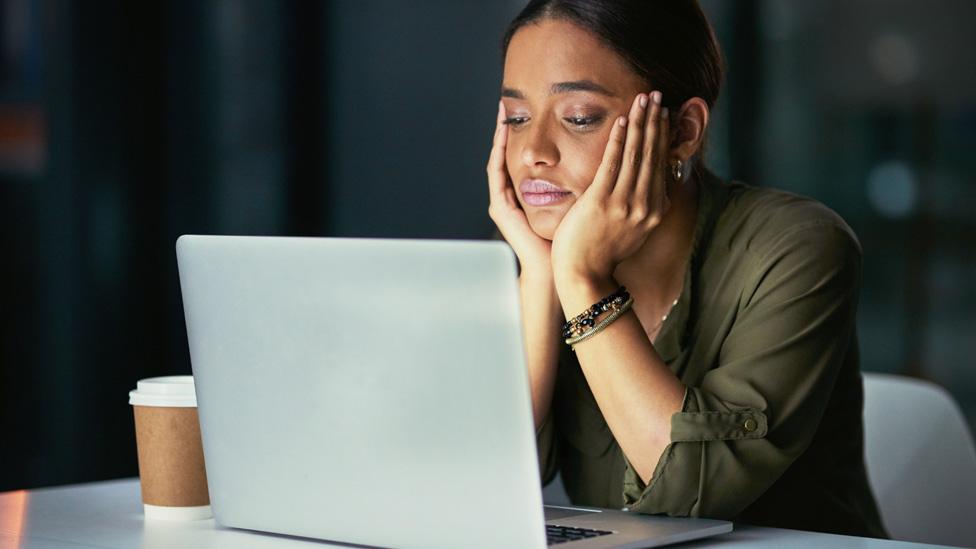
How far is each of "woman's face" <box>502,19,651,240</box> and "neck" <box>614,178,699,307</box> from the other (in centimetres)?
16

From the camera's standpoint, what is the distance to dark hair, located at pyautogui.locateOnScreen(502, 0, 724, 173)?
1.52 m

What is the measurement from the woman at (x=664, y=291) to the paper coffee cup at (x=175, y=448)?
39cm

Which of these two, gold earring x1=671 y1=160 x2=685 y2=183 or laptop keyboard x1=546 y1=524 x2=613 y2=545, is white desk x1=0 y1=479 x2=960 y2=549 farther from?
gold earring x1=671 y1=160 x2=685 y2=183

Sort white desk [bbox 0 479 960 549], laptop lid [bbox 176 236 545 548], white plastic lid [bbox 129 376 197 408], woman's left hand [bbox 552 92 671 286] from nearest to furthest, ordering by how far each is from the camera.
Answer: laptop lid [bbox 176 236 545 548], white desk [bbox 0 479 960 549], white plastic lid [bbox 129 376 197 408], woman's left hand [bbox 552 92 671 286]

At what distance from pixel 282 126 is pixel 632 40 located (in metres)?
2.47

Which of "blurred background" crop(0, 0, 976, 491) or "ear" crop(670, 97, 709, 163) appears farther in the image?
"blurred background" crop(0, 0, 976, 491)

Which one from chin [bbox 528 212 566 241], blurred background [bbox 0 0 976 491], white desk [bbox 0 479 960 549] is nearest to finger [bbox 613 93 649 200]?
chin [bbox 528 212 566 241]

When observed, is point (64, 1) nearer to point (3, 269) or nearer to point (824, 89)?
point (3, 269)

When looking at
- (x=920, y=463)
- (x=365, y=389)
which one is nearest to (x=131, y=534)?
(x=365, y=389)

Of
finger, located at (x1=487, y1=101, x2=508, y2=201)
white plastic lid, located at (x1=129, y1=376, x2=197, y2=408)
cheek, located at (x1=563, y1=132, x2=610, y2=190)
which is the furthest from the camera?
finger, located at (x1=487, y1=101, x2=508, y2=201)

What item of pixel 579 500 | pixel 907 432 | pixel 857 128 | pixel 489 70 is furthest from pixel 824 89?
pixel 579 500

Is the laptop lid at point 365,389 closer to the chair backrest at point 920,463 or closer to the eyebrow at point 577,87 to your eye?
the eyebrow at point 577,87

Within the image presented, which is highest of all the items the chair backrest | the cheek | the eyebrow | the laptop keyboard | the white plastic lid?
the eyebrow

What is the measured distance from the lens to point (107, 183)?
364 centimetres
